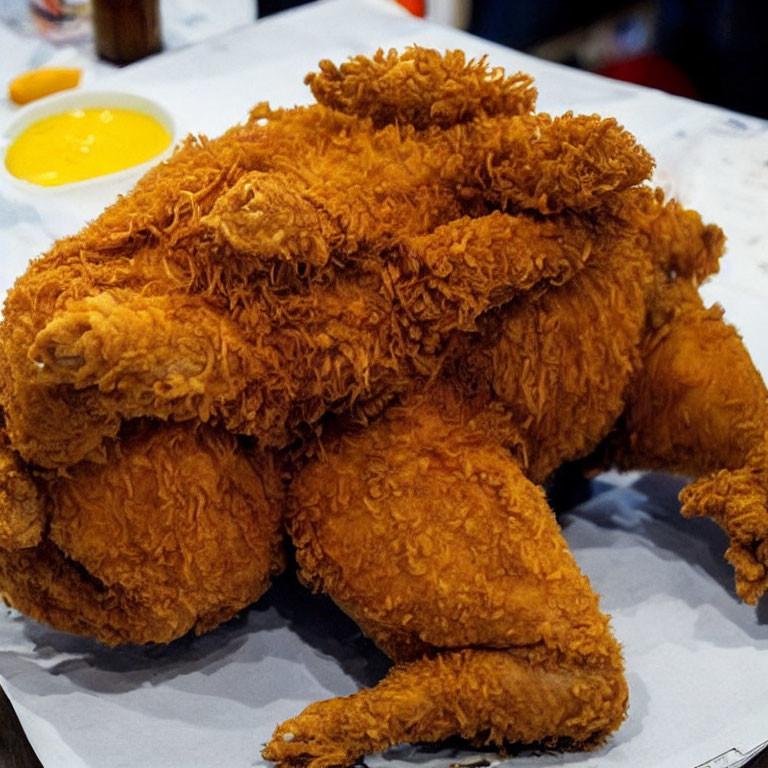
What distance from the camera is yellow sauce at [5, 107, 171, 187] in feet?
3.83

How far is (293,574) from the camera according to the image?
2.86 feet

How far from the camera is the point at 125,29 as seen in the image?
1596 millimetres

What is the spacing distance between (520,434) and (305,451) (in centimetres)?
15

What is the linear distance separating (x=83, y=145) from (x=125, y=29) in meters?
0.46

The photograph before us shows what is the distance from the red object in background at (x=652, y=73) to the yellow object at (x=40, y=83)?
3.03 feet

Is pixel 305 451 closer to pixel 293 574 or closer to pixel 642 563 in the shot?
pixel 293 574

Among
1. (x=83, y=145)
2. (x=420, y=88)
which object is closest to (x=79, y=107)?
(x=83, y=145)

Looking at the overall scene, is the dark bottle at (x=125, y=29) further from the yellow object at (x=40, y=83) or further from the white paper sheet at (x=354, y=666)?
the white paper sheet at (x=354, y=666)

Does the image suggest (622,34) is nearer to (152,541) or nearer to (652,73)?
(652,73)

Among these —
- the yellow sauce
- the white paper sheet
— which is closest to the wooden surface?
the white paper sheet

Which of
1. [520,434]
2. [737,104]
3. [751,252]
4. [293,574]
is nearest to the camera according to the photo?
[520,434]

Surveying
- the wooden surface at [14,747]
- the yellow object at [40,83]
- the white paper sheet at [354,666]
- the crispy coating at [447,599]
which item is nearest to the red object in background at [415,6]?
the yellow object at [40,83]

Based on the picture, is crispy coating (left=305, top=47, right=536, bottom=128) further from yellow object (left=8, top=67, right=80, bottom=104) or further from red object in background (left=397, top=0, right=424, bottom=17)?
red object in background (left=397, top=0, right=424, bottom=17)

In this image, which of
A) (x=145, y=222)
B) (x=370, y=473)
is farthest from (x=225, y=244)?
(x=370, y=473)
